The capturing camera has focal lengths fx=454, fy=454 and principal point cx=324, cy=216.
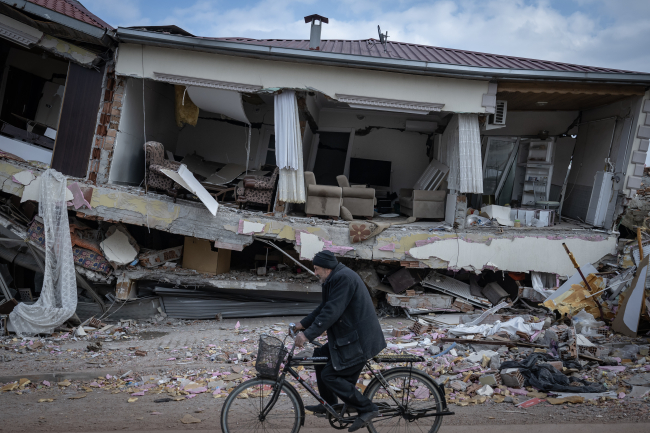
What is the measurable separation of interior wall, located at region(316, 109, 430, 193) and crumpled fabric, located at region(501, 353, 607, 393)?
7093 mm

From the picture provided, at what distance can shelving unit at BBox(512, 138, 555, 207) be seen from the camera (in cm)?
1055

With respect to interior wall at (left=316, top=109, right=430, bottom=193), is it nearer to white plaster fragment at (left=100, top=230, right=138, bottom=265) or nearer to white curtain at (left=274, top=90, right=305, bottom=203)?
white curtain at (left=274, top=90, right=305, bottom=203)

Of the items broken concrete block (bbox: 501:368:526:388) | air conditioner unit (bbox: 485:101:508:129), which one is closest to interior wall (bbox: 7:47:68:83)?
air conditioner unit (bbox: 485:101:508:129)

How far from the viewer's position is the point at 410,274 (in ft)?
29.3

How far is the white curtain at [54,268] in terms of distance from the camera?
25.2 ft

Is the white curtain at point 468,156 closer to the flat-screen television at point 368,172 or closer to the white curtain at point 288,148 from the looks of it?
the white curtain at point 288,148

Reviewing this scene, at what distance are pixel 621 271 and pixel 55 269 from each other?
408 inches

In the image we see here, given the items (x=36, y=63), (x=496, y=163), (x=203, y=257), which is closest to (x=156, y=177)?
(x=203, y=257)

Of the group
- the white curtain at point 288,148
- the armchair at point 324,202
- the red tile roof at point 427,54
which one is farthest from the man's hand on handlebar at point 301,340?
the red tile roof at point 427,54

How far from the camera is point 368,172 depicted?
12.0 metres

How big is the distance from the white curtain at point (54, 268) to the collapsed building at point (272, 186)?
27cm

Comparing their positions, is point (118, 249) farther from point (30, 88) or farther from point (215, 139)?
point (30, 88)

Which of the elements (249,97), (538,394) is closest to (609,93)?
(538,394)

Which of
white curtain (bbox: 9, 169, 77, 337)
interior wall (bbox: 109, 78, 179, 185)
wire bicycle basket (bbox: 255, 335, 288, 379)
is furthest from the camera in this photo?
interior wall (bbox: 109, 78, 179, 185)
